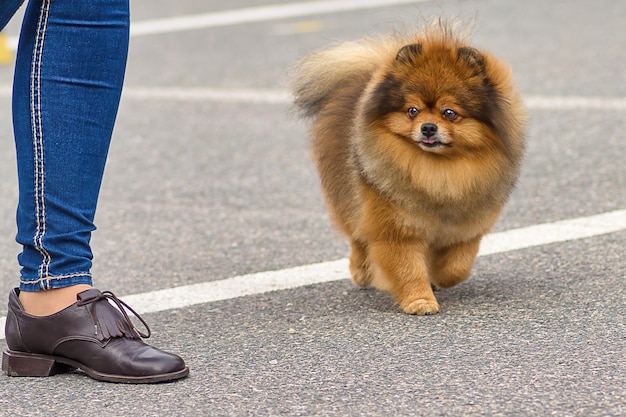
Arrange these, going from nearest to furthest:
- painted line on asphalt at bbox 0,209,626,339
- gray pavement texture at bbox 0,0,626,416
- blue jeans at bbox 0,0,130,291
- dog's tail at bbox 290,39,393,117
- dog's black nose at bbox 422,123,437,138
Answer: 1. gray pavement texture at bbox 0,0,626,416
2. blue jeans at bbox 0,0,130,291
3. dog's black nose at bbox 422,123,437,138
4. painted line on asphalt at bbox 0,209,626,339
5. dog's tail at bbox 290,39,393,117

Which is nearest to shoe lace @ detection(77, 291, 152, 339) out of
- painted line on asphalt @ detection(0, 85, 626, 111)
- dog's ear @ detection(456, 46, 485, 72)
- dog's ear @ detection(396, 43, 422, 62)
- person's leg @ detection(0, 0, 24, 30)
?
person's leg @ detection(0, 0, 24, 30)

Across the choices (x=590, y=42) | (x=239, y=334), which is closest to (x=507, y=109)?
(x=239, y=334)

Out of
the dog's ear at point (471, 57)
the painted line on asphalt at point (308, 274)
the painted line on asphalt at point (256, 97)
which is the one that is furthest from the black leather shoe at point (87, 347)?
the painted line on asphalt at point (256, 97)

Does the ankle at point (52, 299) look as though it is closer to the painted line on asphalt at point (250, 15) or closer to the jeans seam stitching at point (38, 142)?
the jeans seam stitching at point (38, 142)

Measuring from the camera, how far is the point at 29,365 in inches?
116

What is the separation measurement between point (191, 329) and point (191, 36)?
292 inches

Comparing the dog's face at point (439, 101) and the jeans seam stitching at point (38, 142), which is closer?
the jeans seam stitching at point (38, 142)

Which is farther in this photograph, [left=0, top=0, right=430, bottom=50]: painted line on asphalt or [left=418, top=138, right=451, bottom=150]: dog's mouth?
[left=0, top=0, right=430, bottom=50]: painted line on asphalt

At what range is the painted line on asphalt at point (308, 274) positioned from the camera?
378 cm

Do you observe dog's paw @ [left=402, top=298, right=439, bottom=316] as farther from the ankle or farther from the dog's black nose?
the ankle

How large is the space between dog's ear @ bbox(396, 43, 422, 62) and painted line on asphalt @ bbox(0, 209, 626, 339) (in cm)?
93

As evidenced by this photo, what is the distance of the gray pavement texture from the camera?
272cm

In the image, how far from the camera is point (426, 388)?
2740 mm

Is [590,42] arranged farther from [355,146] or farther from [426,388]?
[426,388]
